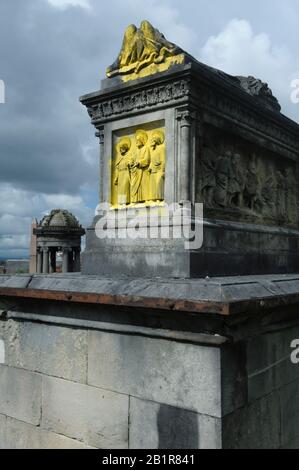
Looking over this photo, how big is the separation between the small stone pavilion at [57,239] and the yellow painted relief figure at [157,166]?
683 inches

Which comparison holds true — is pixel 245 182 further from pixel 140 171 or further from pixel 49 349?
pixel 49 349

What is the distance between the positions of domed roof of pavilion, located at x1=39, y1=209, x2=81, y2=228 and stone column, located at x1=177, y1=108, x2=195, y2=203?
17.9 m

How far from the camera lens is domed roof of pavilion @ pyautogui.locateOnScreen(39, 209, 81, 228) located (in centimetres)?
2214

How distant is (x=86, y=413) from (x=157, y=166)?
2705 mm

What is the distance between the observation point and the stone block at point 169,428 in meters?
3.21

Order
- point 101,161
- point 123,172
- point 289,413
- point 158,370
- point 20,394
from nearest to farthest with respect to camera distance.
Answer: point 158,370, point 289,413, point 20,394, point 123,172, point 101,161

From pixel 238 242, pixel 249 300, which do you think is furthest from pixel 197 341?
pixel 238 242

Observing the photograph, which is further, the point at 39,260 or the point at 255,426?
the point at 39,260

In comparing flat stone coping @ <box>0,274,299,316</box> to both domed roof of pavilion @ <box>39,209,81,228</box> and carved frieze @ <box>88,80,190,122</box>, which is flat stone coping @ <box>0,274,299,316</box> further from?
domed roof of pavilion @ <box>39,209,81,228</box>

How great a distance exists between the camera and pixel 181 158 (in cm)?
474

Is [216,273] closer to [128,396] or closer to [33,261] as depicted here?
[128,396]

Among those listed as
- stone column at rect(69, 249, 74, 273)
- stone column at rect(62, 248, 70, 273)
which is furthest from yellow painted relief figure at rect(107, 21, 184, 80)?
stone column at rect(69, 249, 74, 273)

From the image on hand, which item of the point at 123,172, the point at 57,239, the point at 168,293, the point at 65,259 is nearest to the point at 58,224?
the point at 57,239

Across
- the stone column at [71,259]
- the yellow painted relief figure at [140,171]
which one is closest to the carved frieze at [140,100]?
the yellow painted relief figure at [140,171]
